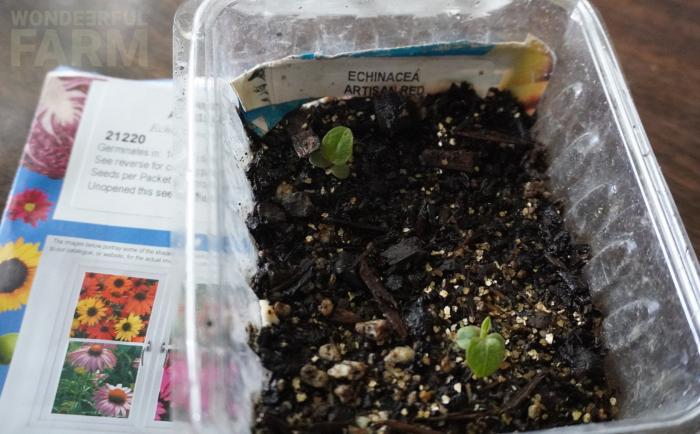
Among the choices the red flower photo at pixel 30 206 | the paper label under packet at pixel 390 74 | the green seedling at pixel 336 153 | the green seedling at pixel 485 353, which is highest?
the paper label under packet at pixel 390 74

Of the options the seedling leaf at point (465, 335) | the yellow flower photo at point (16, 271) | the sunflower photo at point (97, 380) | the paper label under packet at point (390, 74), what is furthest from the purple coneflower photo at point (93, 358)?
the seedling leaf at point (465, 335)

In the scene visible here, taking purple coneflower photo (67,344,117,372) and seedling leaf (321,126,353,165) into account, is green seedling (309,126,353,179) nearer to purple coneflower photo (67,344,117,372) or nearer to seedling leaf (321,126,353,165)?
seedling leaf (321,126,353,165)

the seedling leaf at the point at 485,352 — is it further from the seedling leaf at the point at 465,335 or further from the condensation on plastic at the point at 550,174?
the condensation on plastic at the point at 550,174

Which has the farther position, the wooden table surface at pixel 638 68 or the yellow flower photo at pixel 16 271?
the wooden table surface at pixel 638 68

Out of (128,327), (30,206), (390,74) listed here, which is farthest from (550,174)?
(30,206)

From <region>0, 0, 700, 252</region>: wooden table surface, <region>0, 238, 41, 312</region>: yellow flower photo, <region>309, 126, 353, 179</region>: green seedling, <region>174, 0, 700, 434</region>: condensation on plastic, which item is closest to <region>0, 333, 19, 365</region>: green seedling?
<region>0, 238, 41, 312</region>: yellow flower photo

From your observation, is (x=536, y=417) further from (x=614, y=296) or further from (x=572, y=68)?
(x=572, y=68)
